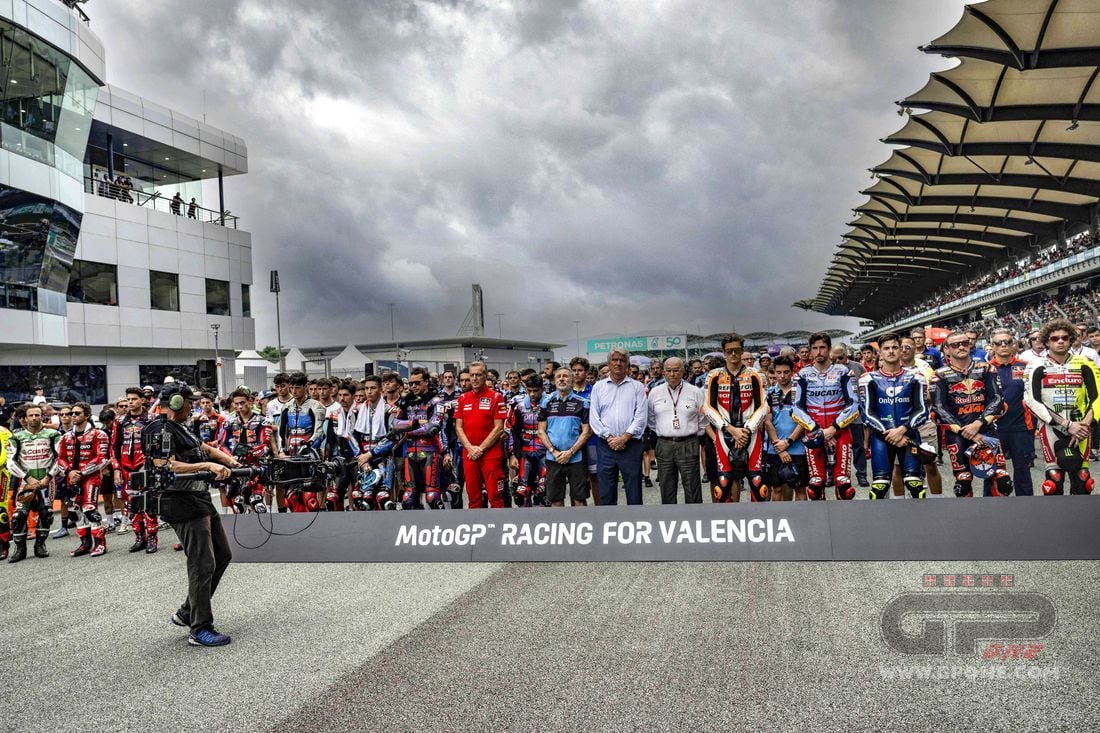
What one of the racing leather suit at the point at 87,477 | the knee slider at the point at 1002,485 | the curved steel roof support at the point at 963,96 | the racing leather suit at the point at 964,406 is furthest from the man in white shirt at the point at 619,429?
the curved steel roof support at the point at 963,96

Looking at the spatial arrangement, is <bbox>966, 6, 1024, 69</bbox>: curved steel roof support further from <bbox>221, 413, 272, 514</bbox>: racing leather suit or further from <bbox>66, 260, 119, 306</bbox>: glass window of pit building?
<bbox>66, 260, 119, 306</bbox>: glass window of pit building

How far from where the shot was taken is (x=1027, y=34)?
1636 centimetres

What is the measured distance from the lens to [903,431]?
6.53 m

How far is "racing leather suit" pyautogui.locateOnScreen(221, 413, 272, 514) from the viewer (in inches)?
314

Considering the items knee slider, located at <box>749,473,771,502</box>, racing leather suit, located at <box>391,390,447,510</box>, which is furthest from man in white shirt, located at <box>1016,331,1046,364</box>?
racing leather suit, located at <box>391,390,447,510</box>

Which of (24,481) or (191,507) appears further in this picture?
(24,481)

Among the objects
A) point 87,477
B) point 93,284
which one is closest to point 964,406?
point 87,477

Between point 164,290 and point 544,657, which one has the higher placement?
point 164,290

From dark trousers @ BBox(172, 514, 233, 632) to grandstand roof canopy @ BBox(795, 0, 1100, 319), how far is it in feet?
62.8

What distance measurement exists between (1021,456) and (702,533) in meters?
3.62

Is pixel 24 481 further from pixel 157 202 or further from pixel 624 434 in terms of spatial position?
pixel 157 202

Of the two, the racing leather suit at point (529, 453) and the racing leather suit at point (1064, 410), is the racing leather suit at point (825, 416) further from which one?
the racing leather suit at point (529, 453)

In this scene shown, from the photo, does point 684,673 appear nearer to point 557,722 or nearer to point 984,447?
point 557,722

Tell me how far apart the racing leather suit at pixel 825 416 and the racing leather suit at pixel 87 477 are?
26.2 feet
